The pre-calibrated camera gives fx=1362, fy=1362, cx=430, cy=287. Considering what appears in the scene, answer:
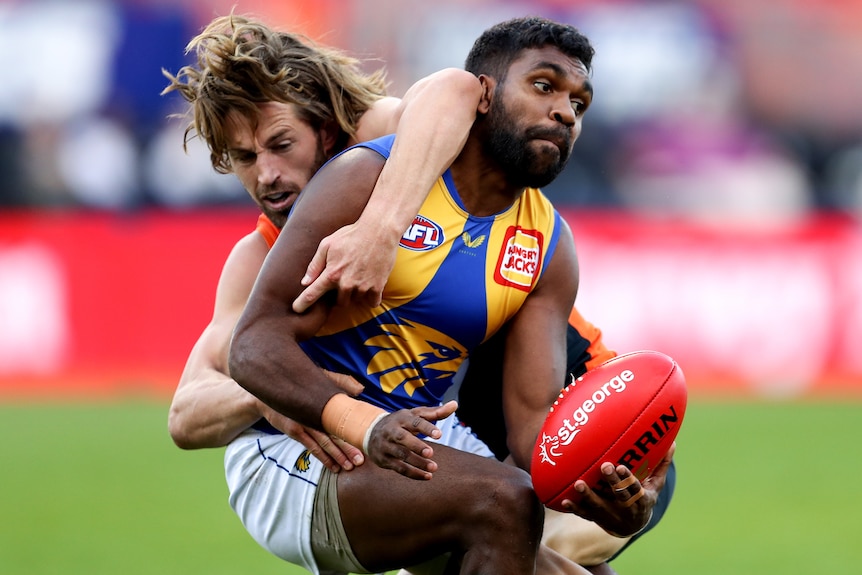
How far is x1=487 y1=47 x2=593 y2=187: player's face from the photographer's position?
4414mm

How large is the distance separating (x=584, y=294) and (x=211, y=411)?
350 inches

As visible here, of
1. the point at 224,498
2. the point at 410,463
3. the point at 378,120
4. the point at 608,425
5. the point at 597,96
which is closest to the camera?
the point at 410,463

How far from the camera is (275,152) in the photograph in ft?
16.2

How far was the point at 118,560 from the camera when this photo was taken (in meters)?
7.65

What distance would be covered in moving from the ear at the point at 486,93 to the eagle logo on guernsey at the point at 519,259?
0.41 meters

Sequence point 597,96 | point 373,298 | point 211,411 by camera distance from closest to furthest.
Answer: point 373,298 → point 211,411 → point 597,96

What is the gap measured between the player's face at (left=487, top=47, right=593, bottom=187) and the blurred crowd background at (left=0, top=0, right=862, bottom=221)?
392 inches

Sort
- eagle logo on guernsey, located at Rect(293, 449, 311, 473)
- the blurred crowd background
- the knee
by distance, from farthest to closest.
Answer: the blurred crowd background < eagle logo on guernsey, located at Rect(293, 449, 311, 473) < the knee

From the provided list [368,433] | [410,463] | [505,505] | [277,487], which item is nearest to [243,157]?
[277,487]

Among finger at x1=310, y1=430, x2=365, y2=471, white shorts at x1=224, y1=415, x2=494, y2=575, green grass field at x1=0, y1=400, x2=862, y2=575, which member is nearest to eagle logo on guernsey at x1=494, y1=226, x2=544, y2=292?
white shorts at x1=224, y1=415, x2=494, y2=575

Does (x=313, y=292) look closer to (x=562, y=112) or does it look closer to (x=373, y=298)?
(x=373, y=298)

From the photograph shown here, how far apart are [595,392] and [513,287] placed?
53 centimetres

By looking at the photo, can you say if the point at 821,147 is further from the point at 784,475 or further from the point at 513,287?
the point at 513,287

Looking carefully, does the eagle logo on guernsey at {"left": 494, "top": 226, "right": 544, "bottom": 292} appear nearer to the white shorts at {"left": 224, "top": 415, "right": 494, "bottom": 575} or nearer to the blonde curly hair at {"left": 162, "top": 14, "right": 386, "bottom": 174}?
the white shorts at {"left": 224, "top": 415, "right": 494, "bottom": 575}
